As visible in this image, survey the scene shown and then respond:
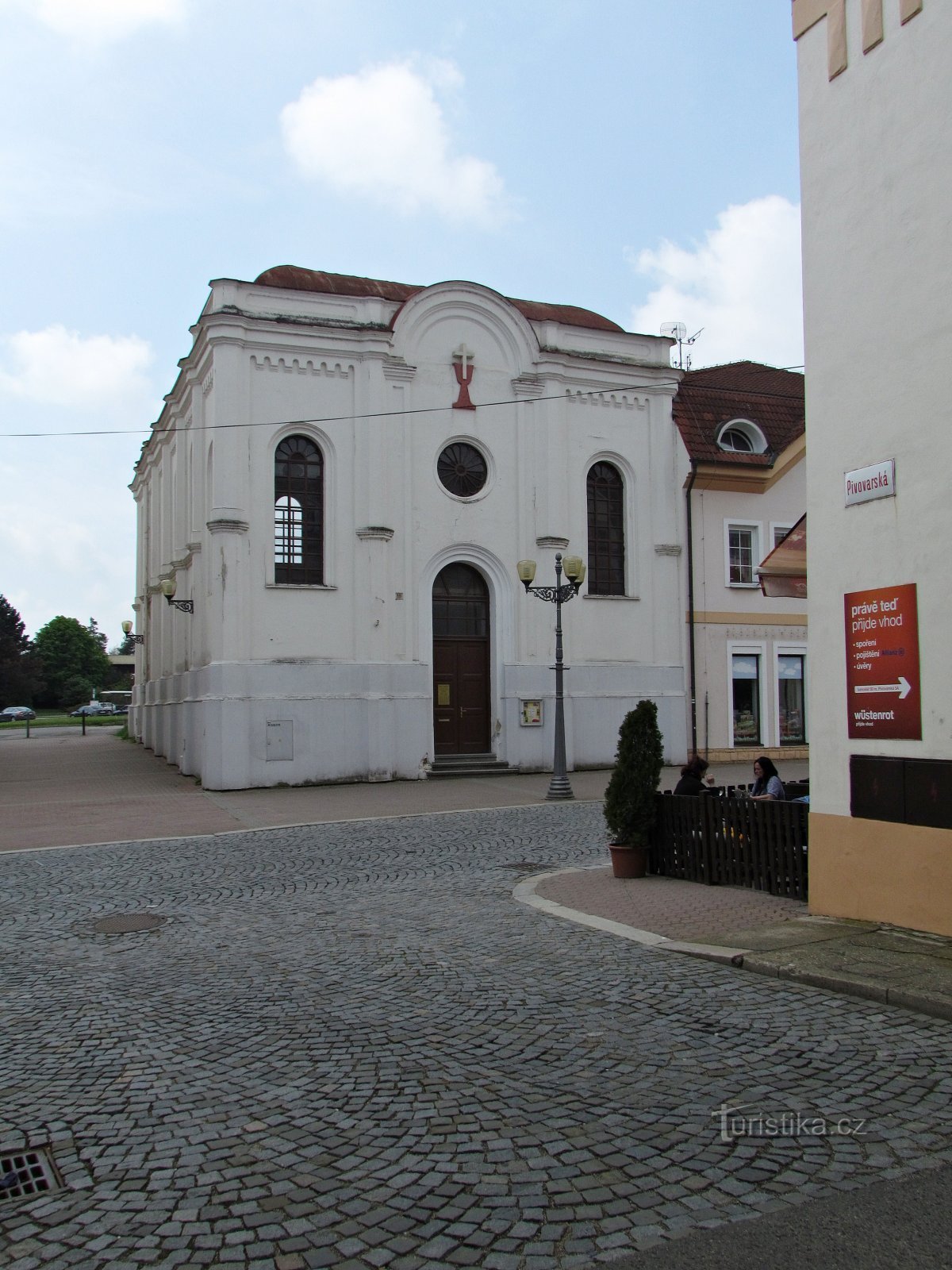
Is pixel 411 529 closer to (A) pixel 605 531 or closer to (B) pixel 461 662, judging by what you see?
(B) pixel 461 662

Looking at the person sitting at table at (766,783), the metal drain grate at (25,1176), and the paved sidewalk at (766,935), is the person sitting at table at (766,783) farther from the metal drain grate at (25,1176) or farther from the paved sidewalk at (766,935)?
the metal drain grate at (25,1176)

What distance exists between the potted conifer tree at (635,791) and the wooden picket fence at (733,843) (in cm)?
18

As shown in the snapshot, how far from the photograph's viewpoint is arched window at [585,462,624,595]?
1065 inches

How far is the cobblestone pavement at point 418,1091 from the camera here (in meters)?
3.90

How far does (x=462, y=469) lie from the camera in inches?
1019

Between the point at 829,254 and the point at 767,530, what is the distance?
20523mm

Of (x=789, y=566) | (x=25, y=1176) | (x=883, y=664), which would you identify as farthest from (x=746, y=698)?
(x=25, y=1176)

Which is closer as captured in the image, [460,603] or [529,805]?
[529,805]

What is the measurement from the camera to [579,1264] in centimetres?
361

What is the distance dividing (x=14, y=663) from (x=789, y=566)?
85.4 m

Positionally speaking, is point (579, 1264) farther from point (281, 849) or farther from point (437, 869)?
point (281, 849)

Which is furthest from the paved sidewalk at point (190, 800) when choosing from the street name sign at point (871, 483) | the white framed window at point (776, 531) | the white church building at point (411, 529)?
the street name sign at point (871, 483)

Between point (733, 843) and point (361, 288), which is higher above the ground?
point (361, 288)

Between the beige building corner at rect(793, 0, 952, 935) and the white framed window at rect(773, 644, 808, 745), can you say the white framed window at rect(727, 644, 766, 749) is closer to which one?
the white framed window at rect(773, 644, 808, 745)
